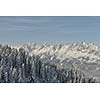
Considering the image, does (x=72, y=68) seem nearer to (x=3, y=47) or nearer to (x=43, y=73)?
(x=43, y=73)

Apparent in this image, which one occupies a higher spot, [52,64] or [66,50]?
[66,50]

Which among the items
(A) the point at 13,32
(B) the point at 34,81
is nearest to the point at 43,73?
(B) the point at 34,81
